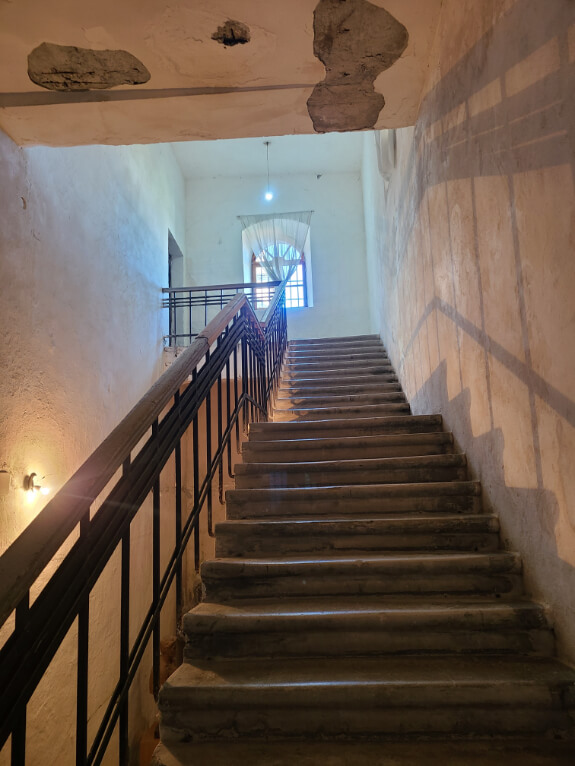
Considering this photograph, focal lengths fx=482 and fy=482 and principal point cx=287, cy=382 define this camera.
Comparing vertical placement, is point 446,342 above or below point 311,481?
above

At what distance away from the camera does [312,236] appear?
9.77 meters

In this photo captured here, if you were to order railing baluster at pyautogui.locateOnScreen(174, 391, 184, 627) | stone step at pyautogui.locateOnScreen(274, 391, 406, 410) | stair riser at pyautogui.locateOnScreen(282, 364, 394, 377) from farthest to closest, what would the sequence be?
stair riser at pyautogui.locateOnScreen(282, 364, 394, 377)
stone step at pyautogui.locateOnScreen(274, 391, 406, 410)
railing baluster at pyautogui.locateOnScreen(174, 391, 184, 627)

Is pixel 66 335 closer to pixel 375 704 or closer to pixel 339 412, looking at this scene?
pixel 339 412

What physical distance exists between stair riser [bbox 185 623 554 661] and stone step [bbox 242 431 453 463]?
131cm

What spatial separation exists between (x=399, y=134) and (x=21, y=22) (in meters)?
3.15

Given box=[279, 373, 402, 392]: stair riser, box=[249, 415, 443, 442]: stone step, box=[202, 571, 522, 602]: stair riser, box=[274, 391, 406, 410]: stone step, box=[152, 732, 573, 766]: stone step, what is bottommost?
box=[152, 732, 573, 766]: stone step

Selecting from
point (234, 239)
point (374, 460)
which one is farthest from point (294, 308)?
point (374, 460)

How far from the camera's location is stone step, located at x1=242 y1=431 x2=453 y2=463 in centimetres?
289

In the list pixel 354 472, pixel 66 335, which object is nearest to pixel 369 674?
pixel 354 472

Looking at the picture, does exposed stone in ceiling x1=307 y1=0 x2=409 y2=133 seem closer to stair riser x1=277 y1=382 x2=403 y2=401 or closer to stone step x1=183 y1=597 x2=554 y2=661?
stair riser x1=277 y1=382 x2=403 y2=401

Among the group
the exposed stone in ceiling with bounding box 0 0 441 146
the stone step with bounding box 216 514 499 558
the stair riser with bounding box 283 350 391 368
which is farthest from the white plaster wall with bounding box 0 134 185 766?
the stair riser with bounding box 283 350 391 368

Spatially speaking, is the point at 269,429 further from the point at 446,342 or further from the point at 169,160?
the point at 169,160

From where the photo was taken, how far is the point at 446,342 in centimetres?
290

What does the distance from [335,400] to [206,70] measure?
2668 mm
